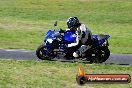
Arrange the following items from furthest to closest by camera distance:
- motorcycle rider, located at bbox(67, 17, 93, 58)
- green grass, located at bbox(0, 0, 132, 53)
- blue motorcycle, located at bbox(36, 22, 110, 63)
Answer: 1. green grass, located at bbox(0, 0, 132, 53)
2. blue motorcycle, located at bbox(36, 22, 110, 63)
3. motorcycle rider, located at bbox(67, 17, 93, 58)

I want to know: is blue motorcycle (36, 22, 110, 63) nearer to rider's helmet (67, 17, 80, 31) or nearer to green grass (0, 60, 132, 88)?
rider's helmet (67, 17, 80, 31)

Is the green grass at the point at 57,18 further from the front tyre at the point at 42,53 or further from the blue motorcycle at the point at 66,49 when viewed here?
the front tyre at the point at 42,53

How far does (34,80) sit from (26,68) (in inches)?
83.0

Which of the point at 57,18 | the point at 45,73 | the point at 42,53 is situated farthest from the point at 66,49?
the point at 57,18

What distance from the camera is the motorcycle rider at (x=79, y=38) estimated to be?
18.4 meters

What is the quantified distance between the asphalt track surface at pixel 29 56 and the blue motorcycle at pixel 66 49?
684 millimetres

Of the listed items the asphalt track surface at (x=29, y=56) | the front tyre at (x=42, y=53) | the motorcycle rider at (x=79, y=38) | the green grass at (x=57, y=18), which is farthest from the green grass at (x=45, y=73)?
the green grass at (x=57, y=18)

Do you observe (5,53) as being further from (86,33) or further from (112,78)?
(112,78)

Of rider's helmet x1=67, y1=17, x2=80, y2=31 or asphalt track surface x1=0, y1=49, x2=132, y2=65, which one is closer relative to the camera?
rider's helmet x1=67, y1=17, x2=80, y2=31

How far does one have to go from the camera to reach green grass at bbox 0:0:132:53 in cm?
2628

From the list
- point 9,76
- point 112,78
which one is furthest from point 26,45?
point 112,78

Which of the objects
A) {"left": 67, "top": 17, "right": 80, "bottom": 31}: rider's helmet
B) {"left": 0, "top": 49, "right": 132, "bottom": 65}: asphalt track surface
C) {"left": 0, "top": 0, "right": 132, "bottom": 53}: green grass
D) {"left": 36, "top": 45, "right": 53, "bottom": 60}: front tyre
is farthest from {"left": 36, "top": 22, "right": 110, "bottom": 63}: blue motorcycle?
{"left": 0, "top": 0, "right": 132, "bottom": 53}: green grass

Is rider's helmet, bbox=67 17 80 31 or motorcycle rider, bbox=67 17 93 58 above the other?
rider's helmet, bbox=67 17 80 31

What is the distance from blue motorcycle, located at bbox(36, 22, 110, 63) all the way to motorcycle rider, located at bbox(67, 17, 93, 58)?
175 millimetres
